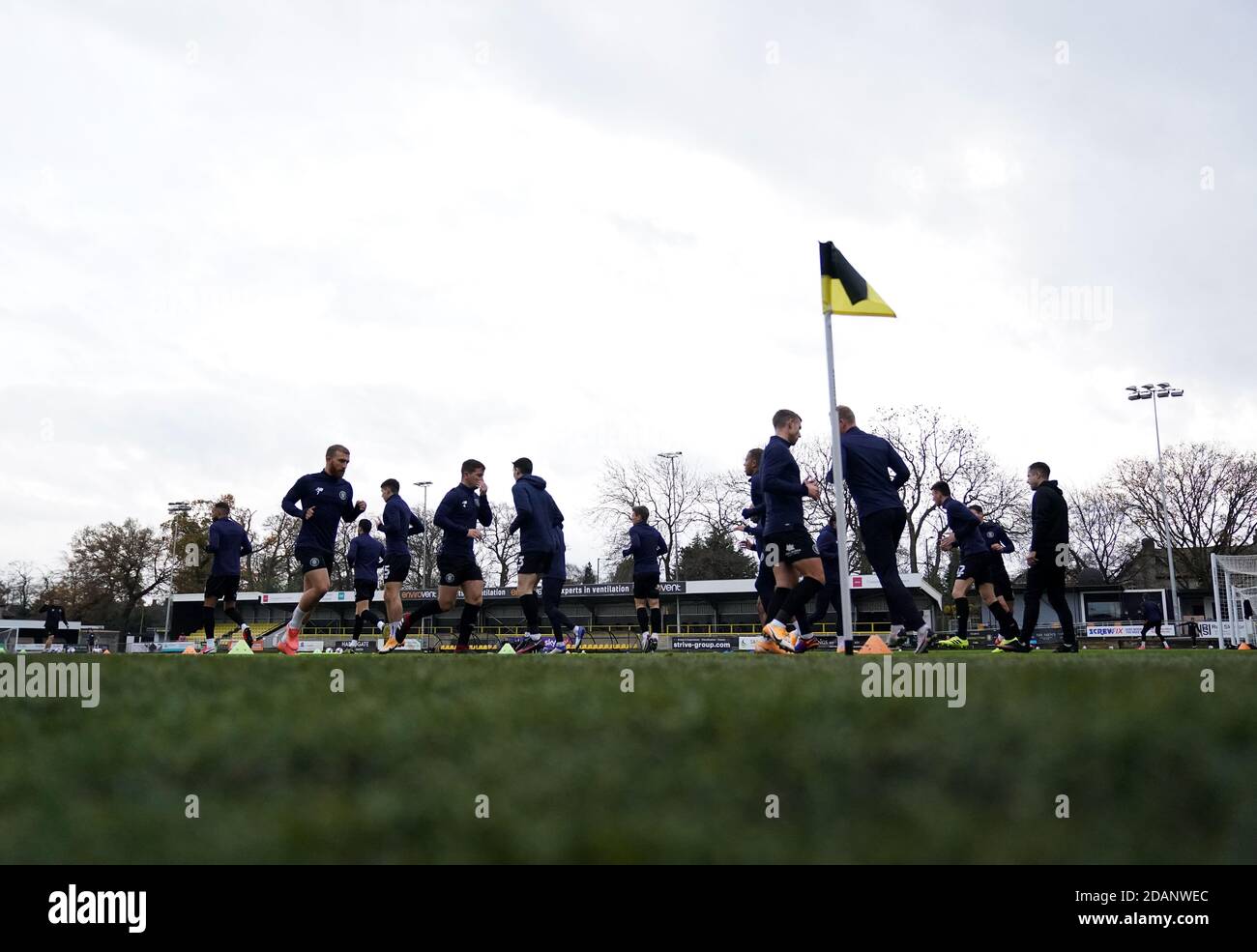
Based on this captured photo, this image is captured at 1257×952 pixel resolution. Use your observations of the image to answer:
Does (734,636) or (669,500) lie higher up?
(669,500)

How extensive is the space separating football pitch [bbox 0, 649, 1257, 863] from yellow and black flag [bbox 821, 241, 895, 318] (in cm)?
601

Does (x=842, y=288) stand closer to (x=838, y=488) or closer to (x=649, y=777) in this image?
(x=838, y=488)

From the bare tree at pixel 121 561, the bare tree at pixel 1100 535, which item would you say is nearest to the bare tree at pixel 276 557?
the bare tree at pixel 121 561

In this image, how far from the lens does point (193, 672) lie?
527 cm

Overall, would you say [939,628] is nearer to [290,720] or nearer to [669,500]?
[669,500]

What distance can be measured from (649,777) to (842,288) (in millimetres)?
7776

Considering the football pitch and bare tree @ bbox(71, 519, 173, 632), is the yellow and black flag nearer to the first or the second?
the football pitch

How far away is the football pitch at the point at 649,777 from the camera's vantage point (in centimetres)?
165

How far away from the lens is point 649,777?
2119mm

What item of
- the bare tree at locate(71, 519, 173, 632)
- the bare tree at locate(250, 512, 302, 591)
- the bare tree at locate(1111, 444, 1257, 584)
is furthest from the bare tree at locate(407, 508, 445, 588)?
the bare tree at locate(1111, 444, 1257, 584)

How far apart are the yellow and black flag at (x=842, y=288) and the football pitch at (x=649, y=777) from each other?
19.7 ft

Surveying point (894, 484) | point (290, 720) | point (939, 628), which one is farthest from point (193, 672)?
point (939, 628)

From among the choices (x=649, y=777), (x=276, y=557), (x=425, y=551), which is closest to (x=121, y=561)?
(x=276, y=557)
